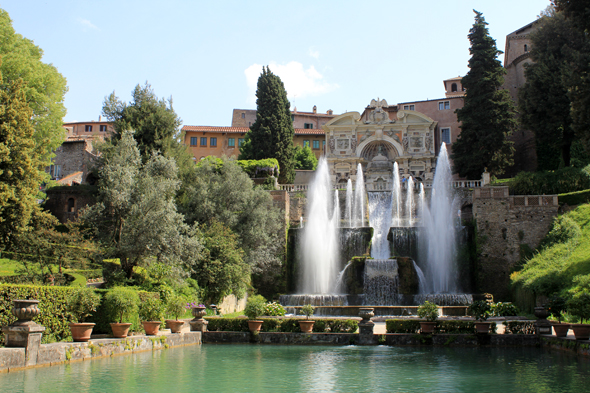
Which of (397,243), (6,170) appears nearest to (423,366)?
(6,170)

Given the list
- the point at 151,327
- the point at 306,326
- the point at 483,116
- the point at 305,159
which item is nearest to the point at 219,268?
the point at 306,326

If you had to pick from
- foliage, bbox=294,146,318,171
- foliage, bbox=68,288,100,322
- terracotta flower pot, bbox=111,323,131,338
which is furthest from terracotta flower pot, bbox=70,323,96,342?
foliage, bbox=294,146,318,171

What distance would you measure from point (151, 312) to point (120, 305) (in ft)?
5.67

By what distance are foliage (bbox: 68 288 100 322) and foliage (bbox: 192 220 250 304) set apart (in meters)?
8.49

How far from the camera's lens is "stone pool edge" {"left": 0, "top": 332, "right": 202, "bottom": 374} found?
9.48 metres

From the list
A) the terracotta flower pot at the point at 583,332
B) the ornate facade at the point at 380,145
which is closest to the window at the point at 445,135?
the ornate facade at the point at 380,145

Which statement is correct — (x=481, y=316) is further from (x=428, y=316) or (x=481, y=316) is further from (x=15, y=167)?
(x=15, y=167)

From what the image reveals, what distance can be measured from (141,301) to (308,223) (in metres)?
16.8

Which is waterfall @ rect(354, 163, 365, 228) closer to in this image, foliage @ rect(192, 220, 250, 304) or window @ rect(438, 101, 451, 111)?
foliage @ rect(192, 220, 250, 304)

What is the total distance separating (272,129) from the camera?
1693 inches

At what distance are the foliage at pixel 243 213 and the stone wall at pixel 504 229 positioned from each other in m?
11.4

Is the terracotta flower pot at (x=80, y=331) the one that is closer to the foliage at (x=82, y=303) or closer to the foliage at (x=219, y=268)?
the foliage at (x=82, y=303)

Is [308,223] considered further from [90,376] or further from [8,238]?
[90,376]

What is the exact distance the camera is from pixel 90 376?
9328 millimetres
